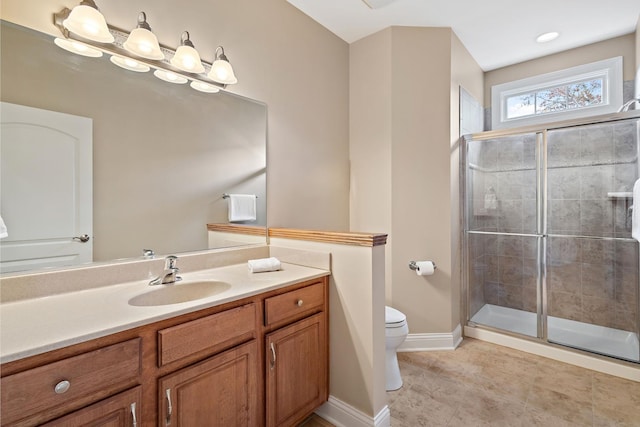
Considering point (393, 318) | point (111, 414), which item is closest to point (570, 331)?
point (393, 318)

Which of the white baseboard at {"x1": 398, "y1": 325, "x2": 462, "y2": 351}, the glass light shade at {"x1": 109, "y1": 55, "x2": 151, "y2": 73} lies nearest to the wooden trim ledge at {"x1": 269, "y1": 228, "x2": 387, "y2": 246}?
the glass light shade at {"x1": 109, "y1": 55, "x2": 151, "y2": 73}

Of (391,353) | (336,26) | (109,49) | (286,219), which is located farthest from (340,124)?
(391,353)

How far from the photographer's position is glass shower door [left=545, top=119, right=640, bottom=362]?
228 cm

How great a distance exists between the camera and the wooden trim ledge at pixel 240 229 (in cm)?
172

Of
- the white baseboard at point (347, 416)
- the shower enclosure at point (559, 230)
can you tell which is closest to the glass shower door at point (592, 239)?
the shower enclosure at point (559, 230)

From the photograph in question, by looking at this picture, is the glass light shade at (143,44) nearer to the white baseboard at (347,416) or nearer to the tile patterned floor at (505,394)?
the white baseboard at (347,416)

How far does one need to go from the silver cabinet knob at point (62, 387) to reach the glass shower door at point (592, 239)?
9.99 feet

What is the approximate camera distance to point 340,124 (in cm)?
259

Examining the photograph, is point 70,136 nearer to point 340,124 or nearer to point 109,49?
point 109,49

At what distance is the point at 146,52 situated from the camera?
1.36 metres

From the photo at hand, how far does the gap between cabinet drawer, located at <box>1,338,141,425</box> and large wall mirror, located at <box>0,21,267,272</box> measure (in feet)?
1.96

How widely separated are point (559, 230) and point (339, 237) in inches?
86.5

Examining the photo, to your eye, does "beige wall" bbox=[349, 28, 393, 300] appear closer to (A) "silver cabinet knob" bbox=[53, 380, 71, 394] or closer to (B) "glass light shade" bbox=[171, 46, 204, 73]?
(B) "glass light shade" bbox=[171, 46, 204, 73]

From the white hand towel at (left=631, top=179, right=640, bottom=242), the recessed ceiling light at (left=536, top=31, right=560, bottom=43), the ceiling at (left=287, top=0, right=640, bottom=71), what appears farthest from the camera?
the recessed ceiling light at (left=536, top=31, right=560, bottom=43)
